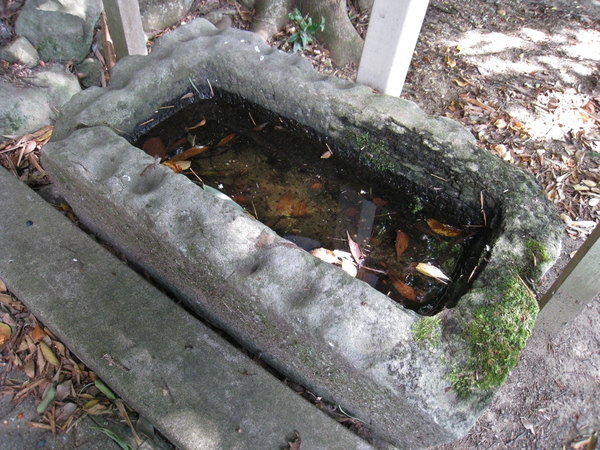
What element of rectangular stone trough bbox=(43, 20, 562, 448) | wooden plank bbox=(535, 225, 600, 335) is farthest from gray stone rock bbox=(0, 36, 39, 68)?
wooden plank bbox=(535, 225, 600, 335)

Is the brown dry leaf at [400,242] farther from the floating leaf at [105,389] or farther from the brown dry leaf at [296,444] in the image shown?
the floating leaf at [105,389]

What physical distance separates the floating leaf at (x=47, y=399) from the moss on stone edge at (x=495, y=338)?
1.46m

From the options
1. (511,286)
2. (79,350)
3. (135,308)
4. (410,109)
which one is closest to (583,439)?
(511,286)

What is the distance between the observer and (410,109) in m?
1.95

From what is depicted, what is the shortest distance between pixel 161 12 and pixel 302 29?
3.38ft

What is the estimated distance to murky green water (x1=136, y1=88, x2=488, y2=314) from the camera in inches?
71.2

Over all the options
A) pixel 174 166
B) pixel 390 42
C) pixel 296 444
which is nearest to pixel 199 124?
pixel 174 166

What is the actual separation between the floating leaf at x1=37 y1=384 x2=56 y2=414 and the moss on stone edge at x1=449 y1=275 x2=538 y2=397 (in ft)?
4.79

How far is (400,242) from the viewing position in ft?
Result: 6.23

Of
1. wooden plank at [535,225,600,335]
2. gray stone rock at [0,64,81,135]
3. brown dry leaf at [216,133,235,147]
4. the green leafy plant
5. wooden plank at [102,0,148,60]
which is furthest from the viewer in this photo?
the green leafy plant

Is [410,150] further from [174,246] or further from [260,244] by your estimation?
[174,246]

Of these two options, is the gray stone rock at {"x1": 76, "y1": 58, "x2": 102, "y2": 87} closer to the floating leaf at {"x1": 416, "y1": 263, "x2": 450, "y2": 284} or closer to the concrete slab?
the concrete slab

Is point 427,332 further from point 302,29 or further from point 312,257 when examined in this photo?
point 302,29

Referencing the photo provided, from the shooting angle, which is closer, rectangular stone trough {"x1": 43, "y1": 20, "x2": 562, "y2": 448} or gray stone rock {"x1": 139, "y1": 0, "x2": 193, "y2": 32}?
rectangular stone trough {"x1": 43, "y1": 20, "x2": 562, "y2": 448}
